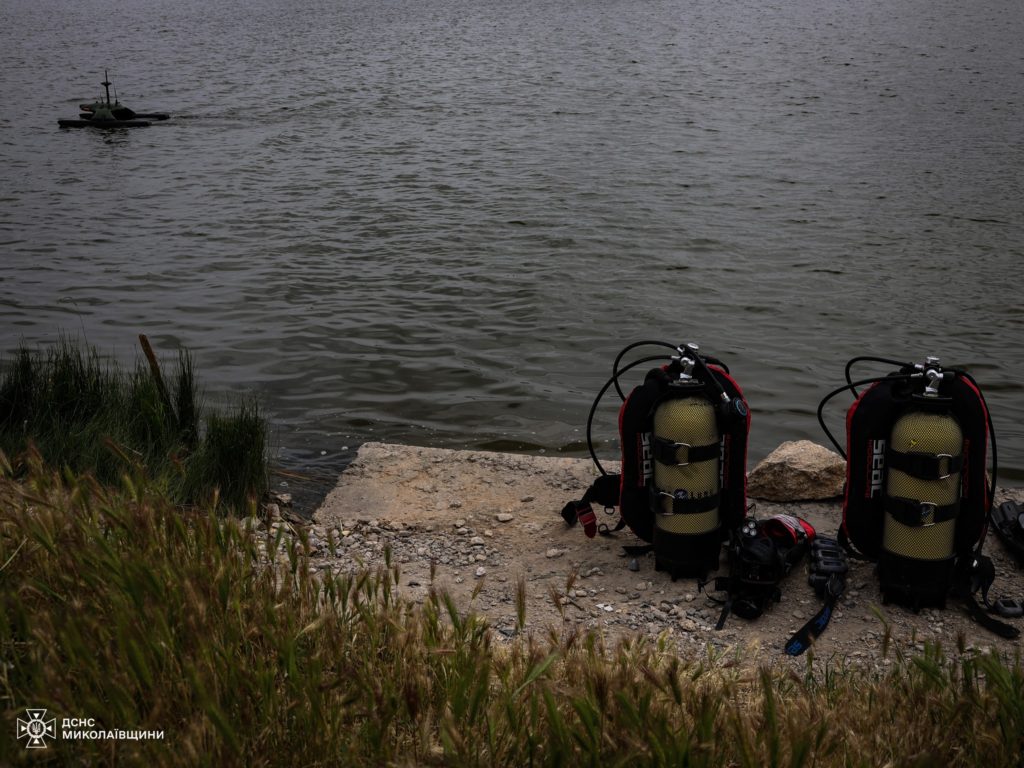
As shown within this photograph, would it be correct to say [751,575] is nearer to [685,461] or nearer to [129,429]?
[685,461]

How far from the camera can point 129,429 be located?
6.51 meters

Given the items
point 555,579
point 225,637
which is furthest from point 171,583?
point 555,579

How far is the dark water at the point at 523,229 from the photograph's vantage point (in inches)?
392

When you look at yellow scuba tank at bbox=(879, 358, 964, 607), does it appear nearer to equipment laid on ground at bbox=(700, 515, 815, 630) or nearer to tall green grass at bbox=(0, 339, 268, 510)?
equipment laid on ground at bbox=(700, 515, 815, 630)

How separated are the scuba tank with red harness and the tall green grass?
11.5 ft

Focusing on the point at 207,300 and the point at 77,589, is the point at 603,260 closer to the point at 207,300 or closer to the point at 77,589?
the point at 207,300

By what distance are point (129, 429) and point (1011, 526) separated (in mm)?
5407

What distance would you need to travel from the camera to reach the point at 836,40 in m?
37.7

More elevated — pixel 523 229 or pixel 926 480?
pixel 523 229

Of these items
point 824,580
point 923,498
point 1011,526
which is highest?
point 923,498

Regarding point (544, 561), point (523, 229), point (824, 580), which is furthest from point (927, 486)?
point (523, 229)

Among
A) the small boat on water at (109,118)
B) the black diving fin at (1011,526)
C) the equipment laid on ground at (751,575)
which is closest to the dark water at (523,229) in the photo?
the small boat on water at (109,118)

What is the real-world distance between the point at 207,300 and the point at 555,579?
27.8ft

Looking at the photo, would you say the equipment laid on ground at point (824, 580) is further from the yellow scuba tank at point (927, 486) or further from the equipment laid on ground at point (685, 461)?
the equipment laid on ground at point (685, 461)
